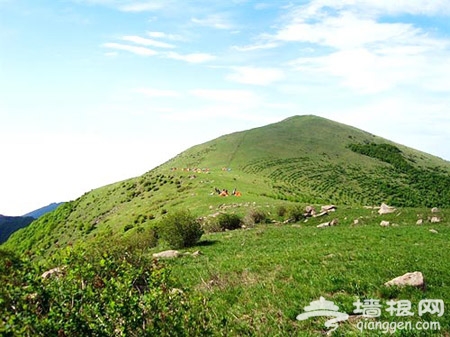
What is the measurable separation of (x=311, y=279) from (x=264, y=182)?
68712mm

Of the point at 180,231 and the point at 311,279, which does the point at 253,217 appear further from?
the point at 311,279

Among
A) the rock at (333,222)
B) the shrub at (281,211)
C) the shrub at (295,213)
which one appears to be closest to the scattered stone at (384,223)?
Answer: the rock at (333,222)

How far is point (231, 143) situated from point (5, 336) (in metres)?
139

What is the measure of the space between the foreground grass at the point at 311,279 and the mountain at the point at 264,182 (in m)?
7.87

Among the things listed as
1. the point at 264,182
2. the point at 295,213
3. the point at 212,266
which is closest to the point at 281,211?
the point at 295,213

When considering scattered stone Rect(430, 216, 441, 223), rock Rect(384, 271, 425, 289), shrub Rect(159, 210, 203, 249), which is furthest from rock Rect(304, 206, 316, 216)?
rock Rect(384, 271, 425, 289)

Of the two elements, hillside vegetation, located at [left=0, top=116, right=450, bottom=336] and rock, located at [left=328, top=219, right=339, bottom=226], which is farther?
rock, located at [left=328, top=219, right=339, bottom=226]

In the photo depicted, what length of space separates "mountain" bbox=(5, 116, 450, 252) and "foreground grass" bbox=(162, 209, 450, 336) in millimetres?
7873

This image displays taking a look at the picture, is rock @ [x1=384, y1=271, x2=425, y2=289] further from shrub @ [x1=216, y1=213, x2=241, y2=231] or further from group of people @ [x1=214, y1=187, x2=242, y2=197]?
group of people @ [x1=214, y1=187, x2=242, y2=197]

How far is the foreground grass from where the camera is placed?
9.59 m

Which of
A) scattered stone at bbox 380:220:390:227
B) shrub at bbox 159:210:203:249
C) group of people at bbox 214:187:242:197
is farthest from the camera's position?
group of people at bbox 214:187:242:197

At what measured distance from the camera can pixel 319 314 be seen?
9.99 meters

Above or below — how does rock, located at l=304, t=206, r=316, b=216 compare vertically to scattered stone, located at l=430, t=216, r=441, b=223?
above

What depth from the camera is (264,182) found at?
3206 inches
